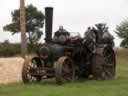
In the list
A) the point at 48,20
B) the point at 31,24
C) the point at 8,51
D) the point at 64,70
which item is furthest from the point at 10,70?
the point at 31,24

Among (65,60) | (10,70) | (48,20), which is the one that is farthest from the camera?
(10,70)

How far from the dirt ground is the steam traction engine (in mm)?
2578

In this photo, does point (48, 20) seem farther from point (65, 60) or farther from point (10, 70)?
point (10, 70)

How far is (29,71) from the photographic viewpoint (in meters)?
20.7

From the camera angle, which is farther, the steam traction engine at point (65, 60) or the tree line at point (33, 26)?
the tree line at point (33, 26)

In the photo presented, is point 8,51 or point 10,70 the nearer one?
point 10,70

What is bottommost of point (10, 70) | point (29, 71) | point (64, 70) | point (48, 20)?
point (10, 70)

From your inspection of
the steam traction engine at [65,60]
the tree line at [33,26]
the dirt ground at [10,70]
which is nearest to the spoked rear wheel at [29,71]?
the steam traction engine at [65,60]

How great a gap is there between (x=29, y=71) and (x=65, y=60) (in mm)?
1598

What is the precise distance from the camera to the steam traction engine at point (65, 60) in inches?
796

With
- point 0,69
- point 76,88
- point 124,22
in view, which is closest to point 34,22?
point 124,22

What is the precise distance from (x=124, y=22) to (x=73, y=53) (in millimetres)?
49236

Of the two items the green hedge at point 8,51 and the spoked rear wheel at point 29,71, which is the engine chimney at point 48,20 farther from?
the green hedge at point 8,51

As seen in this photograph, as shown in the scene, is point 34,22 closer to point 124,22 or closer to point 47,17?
point 124,22
